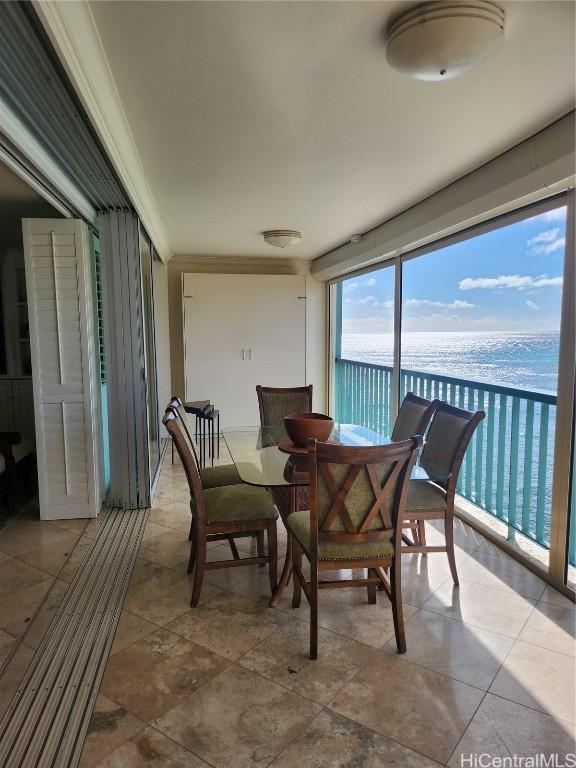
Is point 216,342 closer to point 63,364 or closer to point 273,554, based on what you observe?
point 63,364

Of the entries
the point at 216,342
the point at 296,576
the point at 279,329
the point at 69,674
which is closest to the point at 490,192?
the point at 296,576

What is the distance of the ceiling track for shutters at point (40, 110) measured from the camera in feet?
4.31

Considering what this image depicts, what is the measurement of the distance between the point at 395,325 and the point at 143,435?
249 centimetres

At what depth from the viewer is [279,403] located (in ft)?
12.0

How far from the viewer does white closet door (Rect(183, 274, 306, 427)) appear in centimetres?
577

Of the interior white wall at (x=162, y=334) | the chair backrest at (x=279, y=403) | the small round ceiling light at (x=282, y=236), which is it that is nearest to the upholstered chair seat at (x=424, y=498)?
the chair backrest at (x=279, y=403)

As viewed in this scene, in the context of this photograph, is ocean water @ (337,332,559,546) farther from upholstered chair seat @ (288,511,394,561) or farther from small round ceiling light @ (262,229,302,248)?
small round ceiling light @ (262,229,302,248)

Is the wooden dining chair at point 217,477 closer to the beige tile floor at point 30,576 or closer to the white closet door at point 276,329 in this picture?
the beige tile floor at point 30,576

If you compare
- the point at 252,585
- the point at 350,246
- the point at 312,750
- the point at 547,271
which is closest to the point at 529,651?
the point at 312,750

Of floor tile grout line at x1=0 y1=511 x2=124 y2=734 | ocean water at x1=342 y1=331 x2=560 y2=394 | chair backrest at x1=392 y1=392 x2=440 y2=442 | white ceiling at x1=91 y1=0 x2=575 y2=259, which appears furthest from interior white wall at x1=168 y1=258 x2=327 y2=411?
floor tile grout line at x1=0 y1=511 x2=124 y2=734

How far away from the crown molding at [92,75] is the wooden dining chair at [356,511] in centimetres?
148

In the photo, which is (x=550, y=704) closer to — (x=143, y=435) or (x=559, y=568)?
(x=559, y=568)

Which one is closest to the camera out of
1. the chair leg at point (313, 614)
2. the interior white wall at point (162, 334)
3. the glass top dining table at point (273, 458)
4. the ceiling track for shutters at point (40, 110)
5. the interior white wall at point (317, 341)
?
the ceiling track for shutters at point (40, 110)

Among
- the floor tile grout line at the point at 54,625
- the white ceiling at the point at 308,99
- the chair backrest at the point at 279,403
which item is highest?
the white ceiling at the point at 308,99
